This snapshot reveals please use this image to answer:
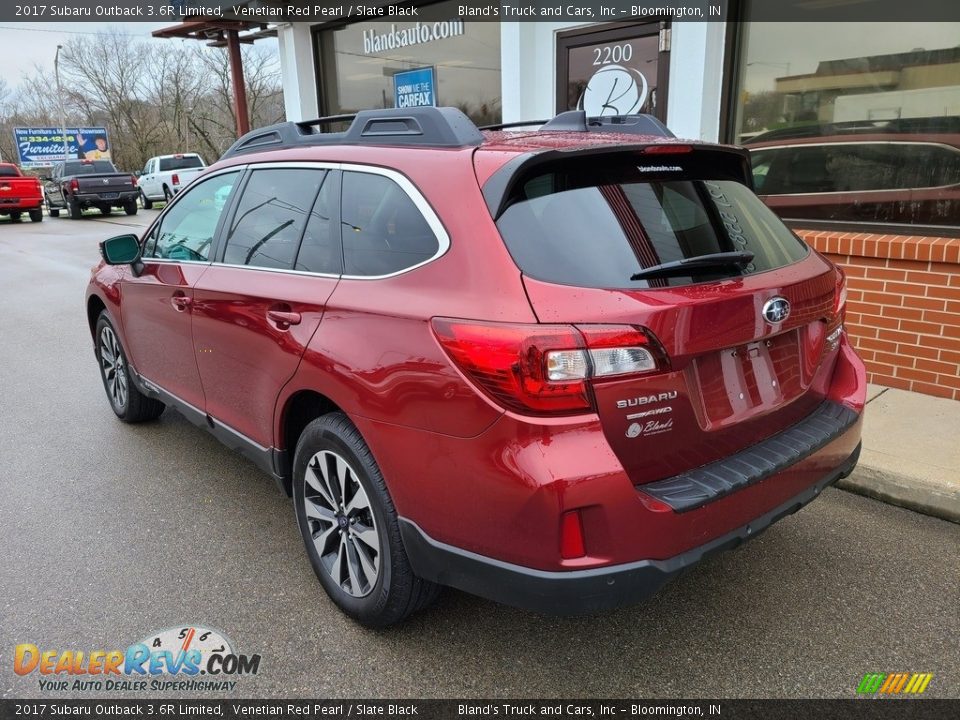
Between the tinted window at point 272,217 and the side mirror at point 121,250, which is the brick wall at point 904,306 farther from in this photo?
the side mirror at point 121,250

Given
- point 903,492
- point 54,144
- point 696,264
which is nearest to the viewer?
point 696,264

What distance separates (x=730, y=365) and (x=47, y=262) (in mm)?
15085

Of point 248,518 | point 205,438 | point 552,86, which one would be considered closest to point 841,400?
point 248,518

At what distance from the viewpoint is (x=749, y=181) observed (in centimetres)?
291

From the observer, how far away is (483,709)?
2.36 meters

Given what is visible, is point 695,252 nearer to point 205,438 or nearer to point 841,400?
point 841,400

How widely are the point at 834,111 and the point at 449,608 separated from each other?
4836mm

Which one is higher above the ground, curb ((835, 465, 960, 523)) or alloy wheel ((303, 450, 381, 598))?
alloy wheel ((303, 450, 381, 598))

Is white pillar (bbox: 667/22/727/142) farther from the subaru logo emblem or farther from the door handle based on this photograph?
the door handle

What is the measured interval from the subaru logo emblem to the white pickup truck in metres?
26.1

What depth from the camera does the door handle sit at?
2.74 meters

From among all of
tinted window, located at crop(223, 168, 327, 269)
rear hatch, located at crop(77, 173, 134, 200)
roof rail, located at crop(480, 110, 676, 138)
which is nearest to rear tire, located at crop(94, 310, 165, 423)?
tinted window, located at crop(223, 168, 327, 269)

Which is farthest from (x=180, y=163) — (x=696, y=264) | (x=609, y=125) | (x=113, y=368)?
(x=696, y=264)

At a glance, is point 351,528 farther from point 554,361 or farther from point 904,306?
point 904,306
